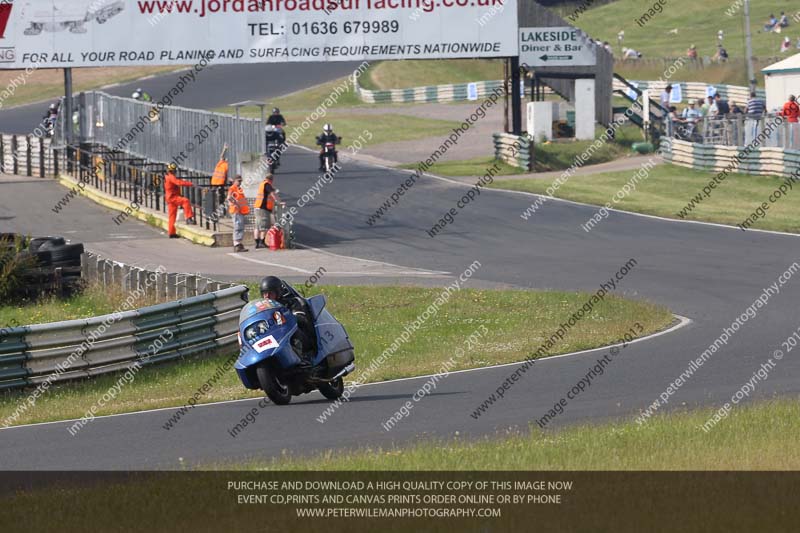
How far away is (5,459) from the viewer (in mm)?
11445

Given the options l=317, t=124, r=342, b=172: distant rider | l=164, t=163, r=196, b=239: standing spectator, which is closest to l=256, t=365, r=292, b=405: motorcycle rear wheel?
l=164, t=163, r=196, b=239: standing spectator

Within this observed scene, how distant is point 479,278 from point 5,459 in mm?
13243

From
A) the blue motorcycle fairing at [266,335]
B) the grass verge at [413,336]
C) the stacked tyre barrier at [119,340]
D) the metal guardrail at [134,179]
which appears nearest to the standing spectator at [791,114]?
the metal guardrail at [134,179]

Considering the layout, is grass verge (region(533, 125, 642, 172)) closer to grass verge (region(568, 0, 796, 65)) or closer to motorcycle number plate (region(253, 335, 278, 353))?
motorcycle number plate (region(253, 335, 278, 353))

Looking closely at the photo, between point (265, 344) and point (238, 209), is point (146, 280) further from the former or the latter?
point (265, 344)

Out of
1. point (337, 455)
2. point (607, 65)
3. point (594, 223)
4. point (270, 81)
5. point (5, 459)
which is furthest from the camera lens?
point (270, 81)

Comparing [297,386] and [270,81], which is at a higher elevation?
[270,81]

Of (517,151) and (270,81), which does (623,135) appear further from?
(270,81)

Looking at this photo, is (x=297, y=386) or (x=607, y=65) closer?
(x=297, y=386)

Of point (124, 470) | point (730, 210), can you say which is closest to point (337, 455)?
point (124, 470)

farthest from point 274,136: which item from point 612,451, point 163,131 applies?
point 612,451

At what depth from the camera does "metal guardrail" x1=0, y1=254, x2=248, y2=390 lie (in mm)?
15945

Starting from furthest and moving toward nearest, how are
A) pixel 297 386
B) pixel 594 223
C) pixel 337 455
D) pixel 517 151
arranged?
pixel 517 151 → pixel 594 223 → pixel 297 386 → pixel 337 455

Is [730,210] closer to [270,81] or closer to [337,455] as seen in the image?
[337,455]
